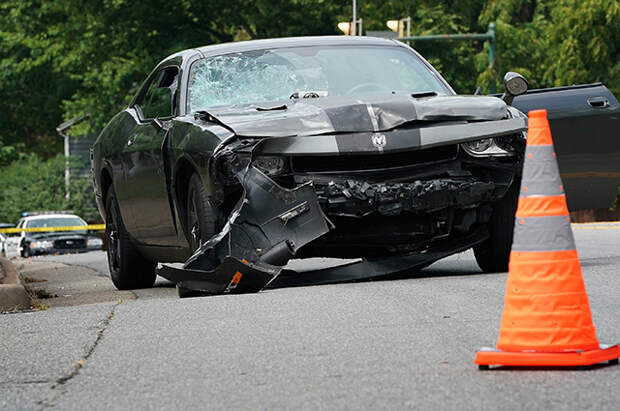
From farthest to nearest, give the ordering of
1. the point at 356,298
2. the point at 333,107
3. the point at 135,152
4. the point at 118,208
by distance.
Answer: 1. the point at 118,208
2. the point at 135,152
3. the point at 333,107
4. the point at 356,298

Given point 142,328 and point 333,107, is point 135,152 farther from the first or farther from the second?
point 142,328

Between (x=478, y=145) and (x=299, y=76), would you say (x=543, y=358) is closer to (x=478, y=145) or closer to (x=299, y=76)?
(x=478, y=145)

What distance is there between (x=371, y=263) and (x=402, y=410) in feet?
14.8

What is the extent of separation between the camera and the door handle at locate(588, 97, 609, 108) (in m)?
10.3

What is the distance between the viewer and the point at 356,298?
26.6 ft

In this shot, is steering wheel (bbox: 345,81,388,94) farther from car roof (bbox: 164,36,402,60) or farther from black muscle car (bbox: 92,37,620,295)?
car roof (bbox: 164,36,402,60)

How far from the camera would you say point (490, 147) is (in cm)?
906

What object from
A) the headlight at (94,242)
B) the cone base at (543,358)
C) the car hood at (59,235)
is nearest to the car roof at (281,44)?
the cone base at (543,358)

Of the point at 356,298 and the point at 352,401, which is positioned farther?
the point at 356,298

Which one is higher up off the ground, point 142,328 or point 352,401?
point 352,401

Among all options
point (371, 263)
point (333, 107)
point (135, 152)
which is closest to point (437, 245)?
point (371, 263)

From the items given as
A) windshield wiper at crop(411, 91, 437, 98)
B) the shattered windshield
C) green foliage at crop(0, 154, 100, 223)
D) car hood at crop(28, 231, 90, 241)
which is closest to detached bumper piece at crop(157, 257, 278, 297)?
the shattered windshield

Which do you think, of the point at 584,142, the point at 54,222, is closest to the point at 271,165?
the point at 584,142

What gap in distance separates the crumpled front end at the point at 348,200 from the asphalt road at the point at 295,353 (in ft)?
0.71
